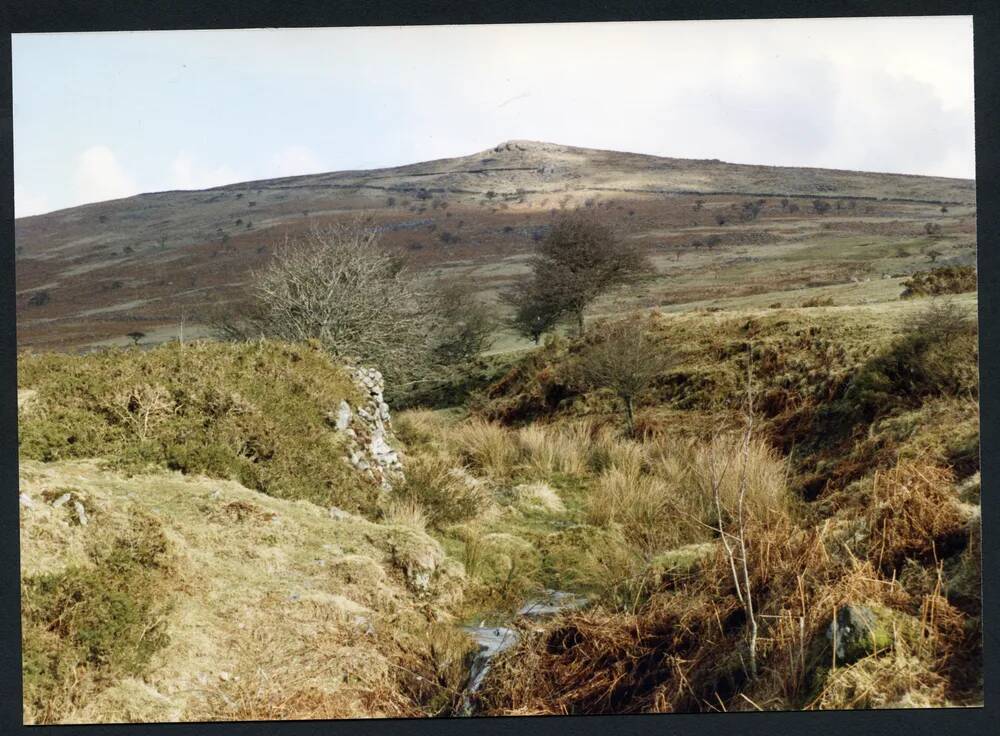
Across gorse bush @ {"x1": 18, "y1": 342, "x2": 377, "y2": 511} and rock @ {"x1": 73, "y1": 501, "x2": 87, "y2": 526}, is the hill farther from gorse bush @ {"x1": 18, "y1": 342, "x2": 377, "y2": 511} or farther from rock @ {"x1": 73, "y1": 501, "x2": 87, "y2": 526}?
rock @ {"x1": 73, "y1": 501, "x2": 87, "y2": 526}

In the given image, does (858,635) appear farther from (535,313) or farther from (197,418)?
(535,313)

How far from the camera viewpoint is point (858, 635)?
199 inches

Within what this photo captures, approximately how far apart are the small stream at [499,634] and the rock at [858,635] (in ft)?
7.25

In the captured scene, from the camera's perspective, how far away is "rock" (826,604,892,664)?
5023 millimetres

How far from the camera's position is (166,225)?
6788 centimetres

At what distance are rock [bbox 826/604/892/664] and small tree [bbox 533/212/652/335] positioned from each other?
25.8m

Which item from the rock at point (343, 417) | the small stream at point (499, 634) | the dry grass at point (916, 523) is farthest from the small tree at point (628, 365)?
the dry grass at point (916, 523)

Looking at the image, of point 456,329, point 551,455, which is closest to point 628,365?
point 551,455

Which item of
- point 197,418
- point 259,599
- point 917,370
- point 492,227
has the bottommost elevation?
point 259,599

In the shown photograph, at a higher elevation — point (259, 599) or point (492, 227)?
point (492, 227)

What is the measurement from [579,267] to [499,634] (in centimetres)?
2524

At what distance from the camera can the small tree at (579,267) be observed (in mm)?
31125

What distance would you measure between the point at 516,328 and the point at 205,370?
930 inches

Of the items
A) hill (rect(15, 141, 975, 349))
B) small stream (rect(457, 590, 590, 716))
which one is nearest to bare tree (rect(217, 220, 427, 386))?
small stream (rect(457, 590, 590, 716))
